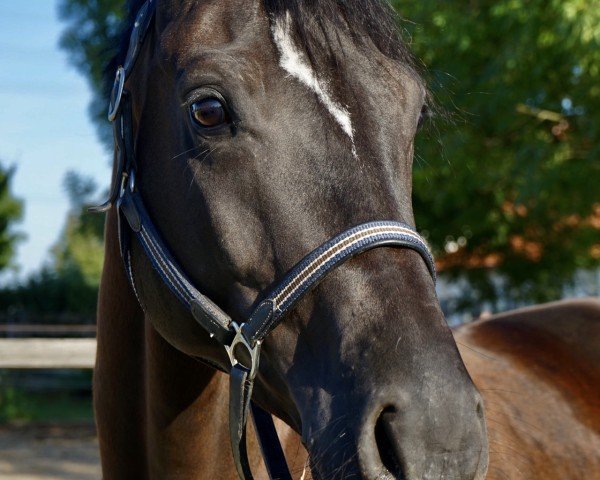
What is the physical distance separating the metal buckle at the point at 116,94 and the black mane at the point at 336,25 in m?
0.45

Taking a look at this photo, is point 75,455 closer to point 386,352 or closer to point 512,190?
point 512,190

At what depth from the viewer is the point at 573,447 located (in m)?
2.76

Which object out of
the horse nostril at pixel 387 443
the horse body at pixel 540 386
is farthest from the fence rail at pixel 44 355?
the horse nostril at pixel 387 443

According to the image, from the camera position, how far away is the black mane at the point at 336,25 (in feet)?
5.49

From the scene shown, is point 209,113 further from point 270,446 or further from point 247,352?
point 270,446

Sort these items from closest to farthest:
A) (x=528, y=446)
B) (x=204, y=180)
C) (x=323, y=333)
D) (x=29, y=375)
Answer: (x=323, y=333), (x=204, y=180), (x=528, y=446), (x=29, y=375)

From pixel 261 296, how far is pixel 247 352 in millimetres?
124

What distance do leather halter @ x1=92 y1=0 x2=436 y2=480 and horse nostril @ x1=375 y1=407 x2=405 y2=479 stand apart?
0.97 ft

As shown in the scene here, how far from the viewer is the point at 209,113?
5.42 feet

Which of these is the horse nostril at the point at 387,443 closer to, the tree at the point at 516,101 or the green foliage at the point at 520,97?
the tree at the point at 516,101

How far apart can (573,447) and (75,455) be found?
6356mm

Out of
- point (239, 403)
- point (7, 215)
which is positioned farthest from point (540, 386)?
point (7, 215)

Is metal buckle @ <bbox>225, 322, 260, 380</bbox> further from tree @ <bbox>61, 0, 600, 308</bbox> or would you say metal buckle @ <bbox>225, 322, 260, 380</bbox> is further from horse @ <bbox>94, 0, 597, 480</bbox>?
tree @ <bbox>61, 0, 600, 308</bbox>

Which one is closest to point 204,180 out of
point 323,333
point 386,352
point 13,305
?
point 323,333
